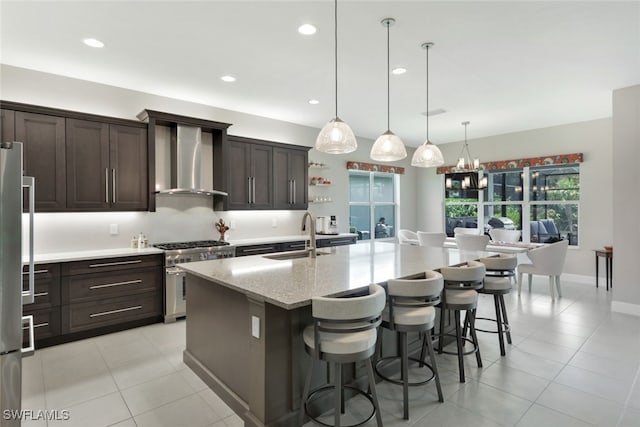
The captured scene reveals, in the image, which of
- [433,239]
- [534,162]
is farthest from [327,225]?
[534,162]

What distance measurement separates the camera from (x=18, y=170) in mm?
1543

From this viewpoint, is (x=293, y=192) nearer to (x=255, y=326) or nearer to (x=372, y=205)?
(x=372, y=205)

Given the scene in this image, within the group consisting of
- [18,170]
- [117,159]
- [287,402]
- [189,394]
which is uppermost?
[117,159]

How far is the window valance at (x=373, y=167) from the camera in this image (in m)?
6.86

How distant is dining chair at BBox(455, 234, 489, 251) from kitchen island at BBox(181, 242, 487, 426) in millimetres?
2650

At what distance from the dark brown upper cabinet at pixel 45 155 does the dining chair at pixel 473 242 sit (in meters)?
5.50

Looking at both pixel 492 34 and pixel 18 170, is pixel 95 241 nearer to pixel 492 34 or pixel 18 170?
pixel 18 170

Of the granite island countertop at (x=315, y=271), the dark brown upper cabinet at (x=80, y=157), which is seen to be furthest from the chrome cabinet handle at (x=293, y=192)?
the dark brown upper cabinet at (x=80, y=157)

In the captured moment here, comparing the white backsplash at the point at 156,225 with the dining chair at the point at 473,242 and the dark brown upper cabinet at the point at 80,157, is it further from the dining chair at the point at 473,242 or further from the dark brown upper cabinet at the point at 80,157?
the dining chair at the point at 473,242

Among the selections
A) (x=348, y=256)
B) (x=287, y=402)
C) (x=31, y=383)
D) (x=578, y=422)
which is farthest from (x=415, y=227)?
(x=31, y=383)

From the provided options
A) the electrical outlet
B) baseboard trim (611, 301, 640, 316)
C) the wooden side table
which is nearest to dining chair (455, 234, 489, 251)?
baseboard trim (611, 301, 640, 316)

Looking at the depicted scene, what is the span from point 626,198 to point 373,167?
4.11 m

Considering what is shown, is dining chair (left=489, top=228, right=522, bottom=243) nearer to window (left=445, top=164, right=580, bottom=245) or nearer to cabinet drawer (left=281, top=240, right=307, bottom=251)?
window (left=445, top=164, right=580, bottom=245)

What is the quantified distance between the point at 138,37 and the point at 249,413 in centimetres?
314
